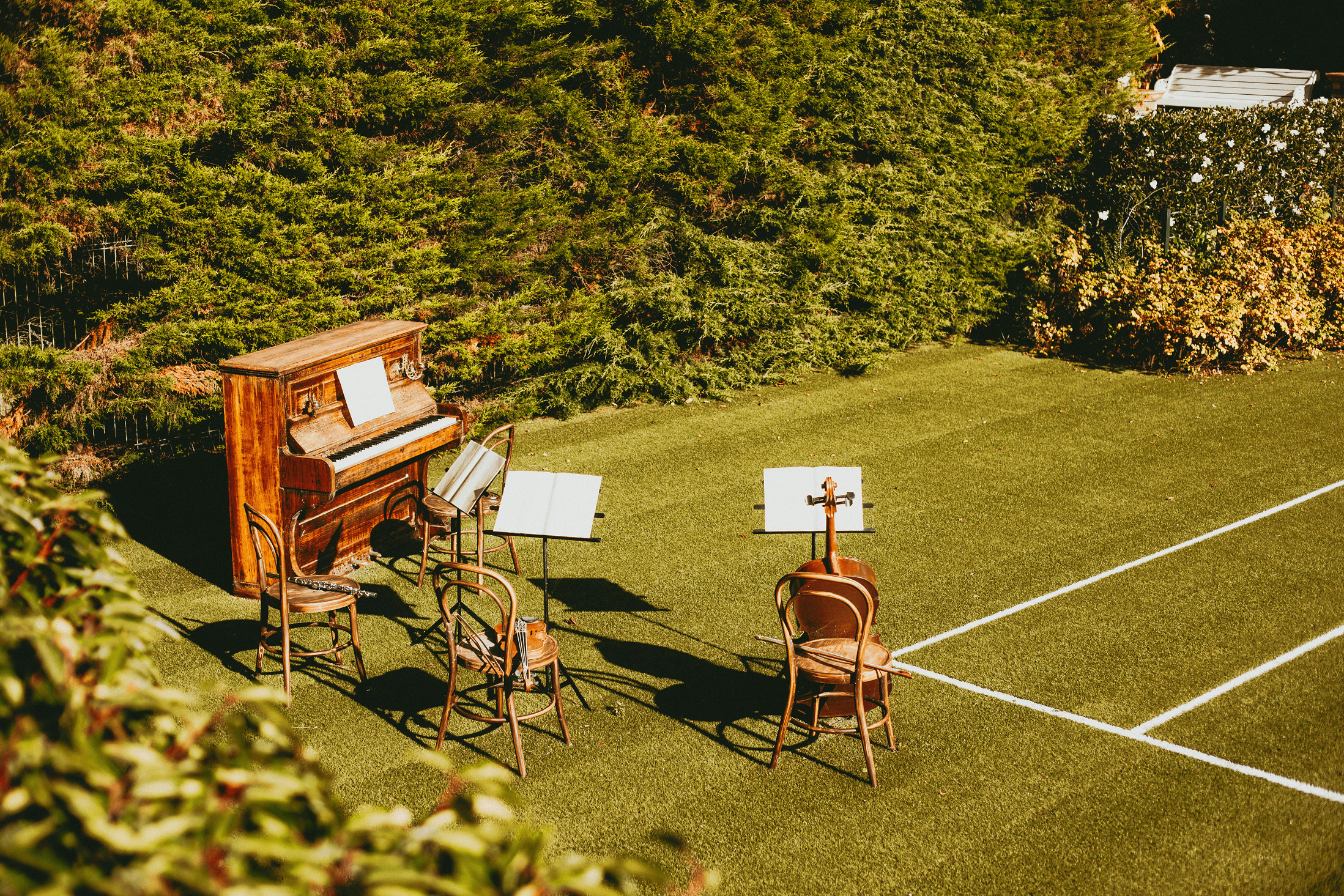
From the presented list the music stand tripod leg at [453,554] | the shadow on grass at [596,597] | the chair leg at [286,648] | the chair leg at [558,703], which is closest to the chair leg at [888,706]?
the chair leg at [558,703]

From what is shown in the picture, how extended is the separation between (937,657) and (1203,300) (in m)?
9.33

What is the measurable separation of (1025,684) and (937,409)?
21.0 ft

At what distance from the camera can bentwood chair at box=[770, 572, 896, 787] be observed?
17.5 ft

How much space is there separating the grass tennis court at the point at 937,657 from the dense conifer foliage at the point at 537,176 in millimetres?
1346

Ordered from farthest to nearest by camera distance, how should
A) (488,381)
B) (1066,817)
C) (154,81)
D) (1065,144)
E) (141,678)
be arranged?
(1065,144), (488,381), (154,81), (1066,817), (141,678)

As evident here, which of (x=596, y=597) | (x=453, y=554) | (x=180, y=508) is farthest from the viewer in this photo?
(x=180, y=508)

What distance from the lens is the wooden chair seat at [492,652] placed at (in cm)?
555

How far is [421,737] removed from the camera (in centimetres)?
591

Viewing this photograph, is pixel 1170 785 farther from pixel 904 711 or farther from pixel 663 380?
pixel 663 380

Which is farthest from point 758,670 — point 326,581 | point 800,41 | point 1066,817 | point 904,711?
point 800,41

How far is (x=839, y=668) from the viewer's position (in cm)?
551

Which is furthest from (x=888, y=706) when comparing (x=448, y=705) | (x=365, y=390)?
(x=365, y=390)

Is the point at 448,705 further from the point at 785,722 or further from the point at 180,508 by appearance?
the point at 180,508

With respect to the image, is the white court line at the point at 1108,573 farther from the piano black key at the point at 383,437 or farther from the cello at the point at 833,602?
the piano black key at the point at 383,437
